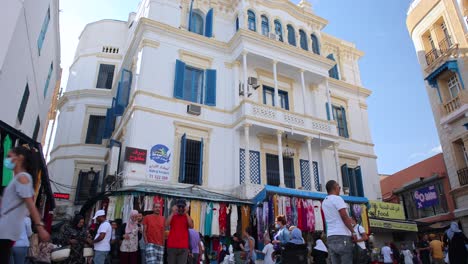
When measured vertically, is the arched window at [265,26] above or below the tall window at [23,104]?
above

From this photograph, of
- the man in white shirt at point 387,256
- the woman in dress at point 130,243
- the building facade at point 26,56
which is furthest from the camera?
the man in white shirt at point 387,256

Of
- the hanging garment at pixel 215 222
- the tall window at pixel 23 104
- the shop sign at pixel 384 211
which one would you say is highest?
the tall window at pixel 23 104

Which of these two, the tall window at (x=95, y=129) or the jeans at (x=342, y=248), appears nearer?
the jeans at (x=342, y=248)

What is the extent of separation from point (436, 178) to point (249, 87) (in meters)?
14.5

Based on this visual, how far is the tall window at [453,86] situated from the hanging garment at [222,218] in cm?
1518

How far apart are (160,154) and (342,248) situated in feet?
33.3

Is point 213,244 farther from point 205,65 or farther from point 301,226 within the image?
point 205,65

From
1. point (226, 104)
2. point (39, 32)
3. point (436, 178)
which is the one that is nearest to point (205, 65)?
point (226, 104)

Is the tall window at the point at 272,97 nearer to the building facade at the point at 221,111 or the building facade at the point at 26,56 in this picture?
the building facade at the point at 221,111

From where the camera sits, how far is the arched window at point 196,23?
699 inches

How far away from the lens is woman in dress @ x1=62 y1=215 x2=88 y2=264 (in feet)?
25.5

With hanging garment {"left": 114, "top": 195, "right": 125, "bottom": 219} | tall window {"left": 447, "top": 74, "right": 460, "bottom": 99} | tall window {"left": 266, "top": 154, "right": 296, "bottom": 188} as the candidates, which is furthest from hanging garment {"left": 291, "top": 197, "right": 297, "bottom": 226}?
tall window {"left": 447, "top": 74, "right": 460, "bottom": 99}

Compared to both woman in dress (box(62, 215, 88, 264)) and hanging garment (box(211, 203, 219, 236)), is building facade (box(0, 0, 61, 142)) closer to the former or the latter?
woman in dress (box(62, 215, 88, 264))

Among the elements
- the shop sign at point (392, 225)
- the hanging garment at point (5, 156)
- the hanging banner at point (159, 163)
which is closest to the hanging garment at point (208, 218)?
the hanging banner at point (159, 163)
